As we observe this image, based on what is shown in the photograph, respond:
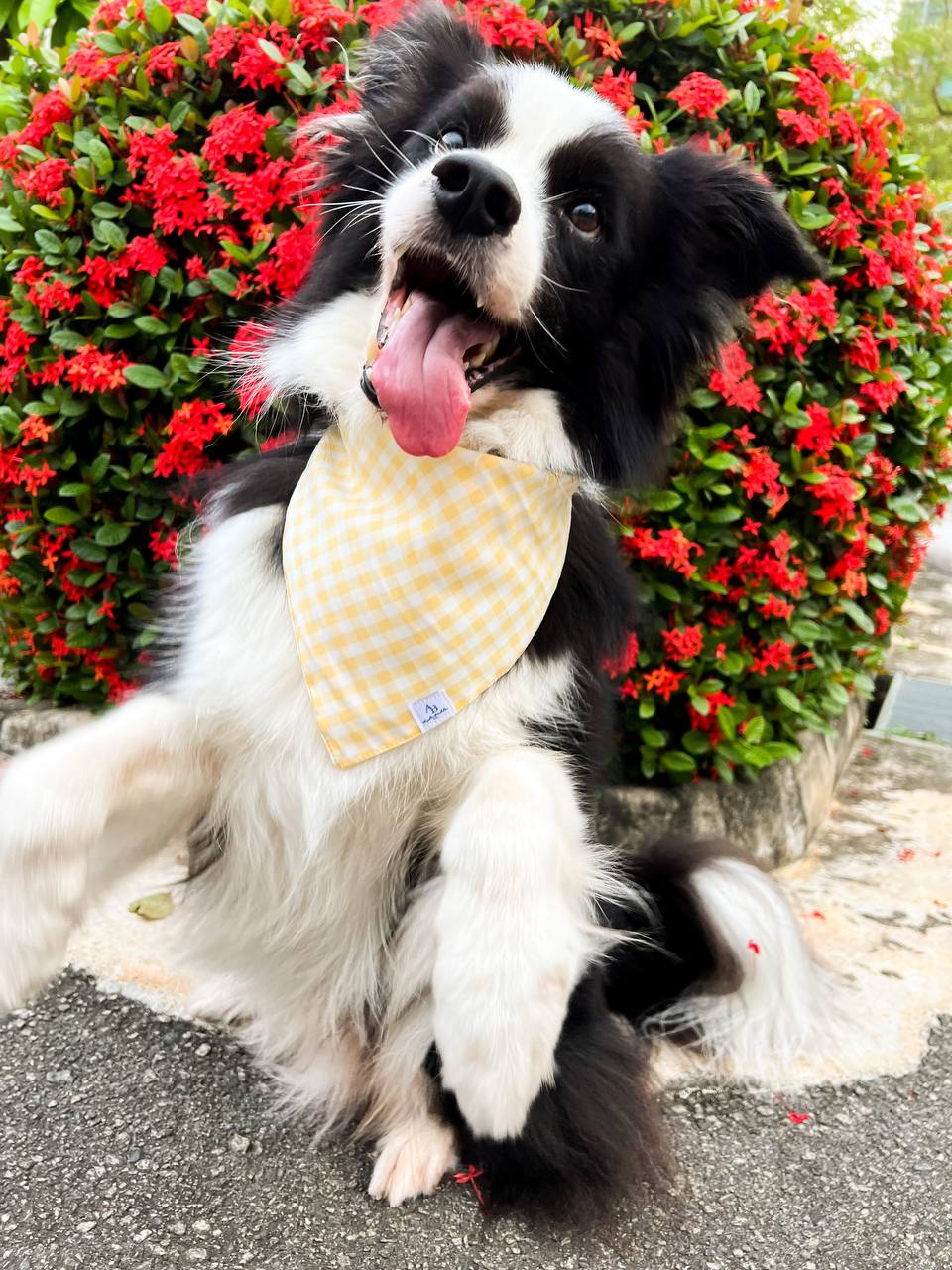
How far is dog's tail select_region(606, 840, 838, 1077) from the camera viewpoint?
253 cm

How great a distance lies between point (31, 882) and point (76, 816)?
0.13 m

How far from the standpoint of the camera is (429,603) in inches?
79.7

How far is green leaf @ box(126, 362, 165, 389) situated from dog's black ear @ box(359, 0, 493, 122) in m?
0.95

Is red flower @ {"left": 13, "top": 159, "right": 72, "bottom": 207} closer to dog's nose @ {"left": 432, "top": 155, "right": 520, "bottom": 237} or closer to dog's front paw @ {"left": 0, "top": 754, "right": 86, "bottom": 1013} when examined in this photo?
dog's nose @ {"left": 432, "top": 155, "right": 520, "bottom": 237}

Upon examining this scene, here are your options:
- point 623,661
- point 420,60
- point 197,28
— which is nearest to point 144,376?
point 197,28

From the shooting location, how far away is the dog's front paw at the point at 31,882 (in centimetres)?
181

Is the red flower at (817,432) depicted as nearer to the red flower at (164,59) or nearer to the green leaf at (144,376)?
the green leaf at (144,376)

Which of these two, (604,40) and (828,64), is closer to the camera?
(604,40)

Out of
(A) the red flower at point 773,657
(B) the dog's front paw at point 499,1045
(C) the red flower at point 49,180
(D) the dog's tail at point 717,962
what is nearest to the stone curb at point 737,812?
(A) the red flower at point 773,657

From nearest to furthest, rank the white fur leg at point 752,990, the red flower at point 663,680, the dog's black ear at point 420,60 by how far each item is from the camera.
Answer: the dog's black ear at point 420,60
the white fur leg at point 752,990
the red flower at point 663,680

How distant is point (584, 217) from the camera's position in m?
2.15

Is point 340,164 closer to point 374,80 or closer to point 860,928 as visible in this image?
point 374,80

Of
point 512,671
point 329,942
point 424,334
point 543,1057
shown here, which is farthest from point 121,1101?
point 424,334

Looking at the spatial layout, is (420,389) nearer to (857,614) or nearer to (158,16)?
(158,16)
